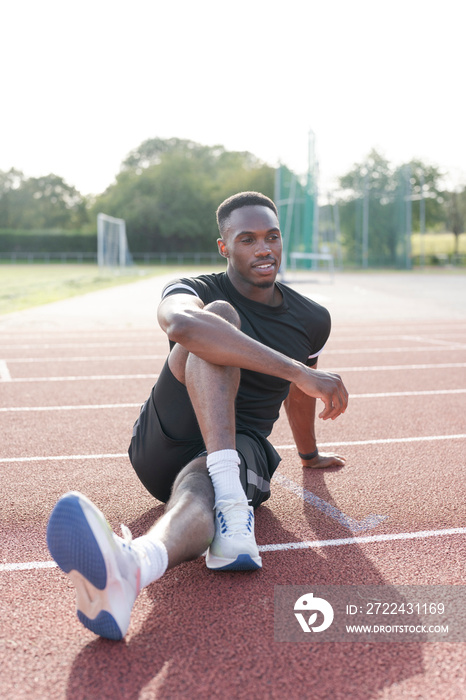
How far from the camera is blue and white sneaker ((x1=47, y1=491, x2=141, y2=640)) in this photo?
1776 millimetres

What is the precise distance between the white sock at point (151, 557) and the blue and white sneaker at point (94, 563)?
0.04 meters

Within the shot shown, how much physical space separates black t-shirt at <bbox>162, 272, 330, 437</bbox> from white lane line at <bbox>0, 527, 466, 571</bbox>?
1.50 ft

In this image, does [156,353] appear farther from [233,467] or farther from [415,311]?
[415,311]

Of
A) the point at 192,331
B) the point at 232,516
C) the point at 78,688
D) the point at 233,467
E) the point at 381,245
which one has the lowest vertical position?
the point at 78,688

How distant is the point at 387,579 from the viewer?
2365mm

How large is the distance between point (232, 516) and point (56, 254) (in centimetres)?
4996

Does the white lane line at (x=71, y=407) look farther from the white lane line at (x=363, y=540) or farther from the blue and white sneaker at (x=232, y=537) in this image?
the blue and white sneaker at (x=232, y=537)

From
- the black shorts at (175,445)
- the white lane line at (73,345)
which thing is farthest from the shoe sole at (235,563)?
the white lane line at (73,345)

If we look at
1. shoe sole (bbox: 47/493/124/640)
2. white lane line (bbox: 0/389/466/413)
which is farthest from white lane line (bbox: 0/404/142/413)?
shoe sole (bbox: 47/493/124/640)

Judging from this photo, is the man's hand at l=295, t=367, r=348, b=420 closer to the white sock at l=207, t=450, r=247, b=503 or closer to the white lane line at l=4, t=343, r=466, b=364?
the white sock at l=207, t=450, r=247, b=503

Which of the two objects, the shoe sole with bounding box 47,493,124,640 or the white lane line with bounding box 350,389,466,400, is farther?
the white lane line with bounding box 350,389,466,400

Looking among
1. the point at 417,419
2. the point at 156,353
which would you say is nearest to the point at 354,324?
the point at 156,353

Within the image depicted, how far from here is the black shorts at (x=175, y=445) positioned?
2557 mm

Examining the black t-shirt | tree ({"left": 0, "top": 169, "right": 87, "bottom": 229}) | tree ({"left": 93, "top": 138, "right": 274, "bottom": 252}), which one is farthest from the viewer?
tree ({"left": 0, "top": 169, "right": 87, "bottom": 229})
